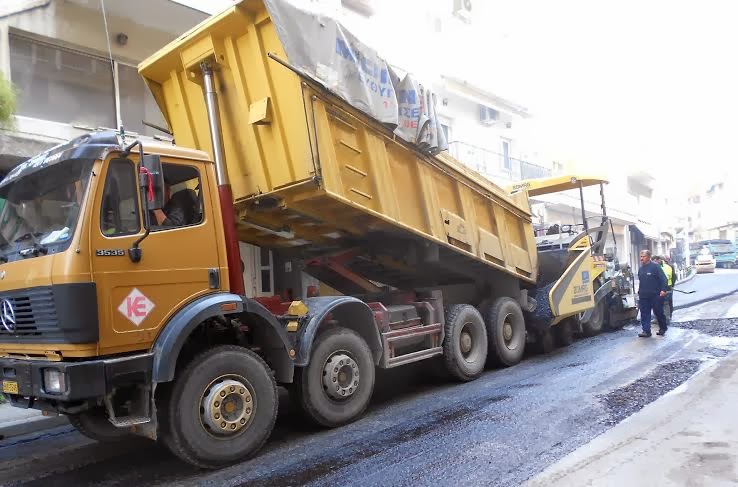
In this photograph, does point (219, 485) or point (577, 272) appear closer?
point (219, 485)

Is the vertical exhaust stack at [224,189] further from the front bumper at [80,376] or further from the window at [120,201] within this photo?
the front bumper at [80,376]

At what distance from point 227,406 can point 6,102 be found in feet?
17.5

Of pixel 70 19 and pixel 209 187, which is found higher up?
pixel 70 19

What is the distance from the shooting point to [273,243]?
684 centimetres

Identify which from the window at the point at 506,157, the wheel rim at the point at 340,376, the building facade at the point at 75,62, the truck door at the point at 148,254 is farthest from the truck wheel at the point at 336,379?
the window at the point at 506,157

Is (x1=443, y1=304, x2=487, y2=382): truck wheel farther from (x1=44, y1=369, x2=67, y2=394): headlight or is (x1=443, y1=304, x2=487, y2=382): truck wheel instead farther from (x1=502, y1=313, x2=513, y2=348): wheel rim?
(x1=44, y1=369, x2=67, y2=394): headlight

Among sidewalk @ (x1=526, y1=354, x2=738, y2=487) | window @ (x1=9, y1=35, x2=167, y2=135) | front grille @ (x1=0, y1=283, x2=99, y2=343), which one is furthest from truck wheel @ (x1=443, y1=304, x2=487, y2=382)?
window @ (x1=9, y1=35, x2=167, y2=135)

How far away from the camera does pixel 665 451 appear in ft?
13.8

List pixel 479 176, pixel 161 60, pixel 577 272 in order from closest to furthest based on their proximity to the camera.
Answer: pixel 161 60 → pixel 479 176 → pixel 577 272

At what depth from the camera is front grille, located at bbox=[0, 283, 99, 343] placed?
3.81 meters

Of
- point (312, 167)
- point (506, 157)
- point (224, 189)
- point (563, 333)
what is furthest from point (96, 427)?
point (506, 157)

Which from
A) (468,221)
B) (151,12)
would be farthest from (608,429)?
(151,12)

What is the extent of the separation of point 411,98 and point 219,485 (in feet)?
13.7

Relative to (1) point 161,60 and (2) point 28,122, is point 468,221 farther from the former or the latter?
(2) point 28,122
